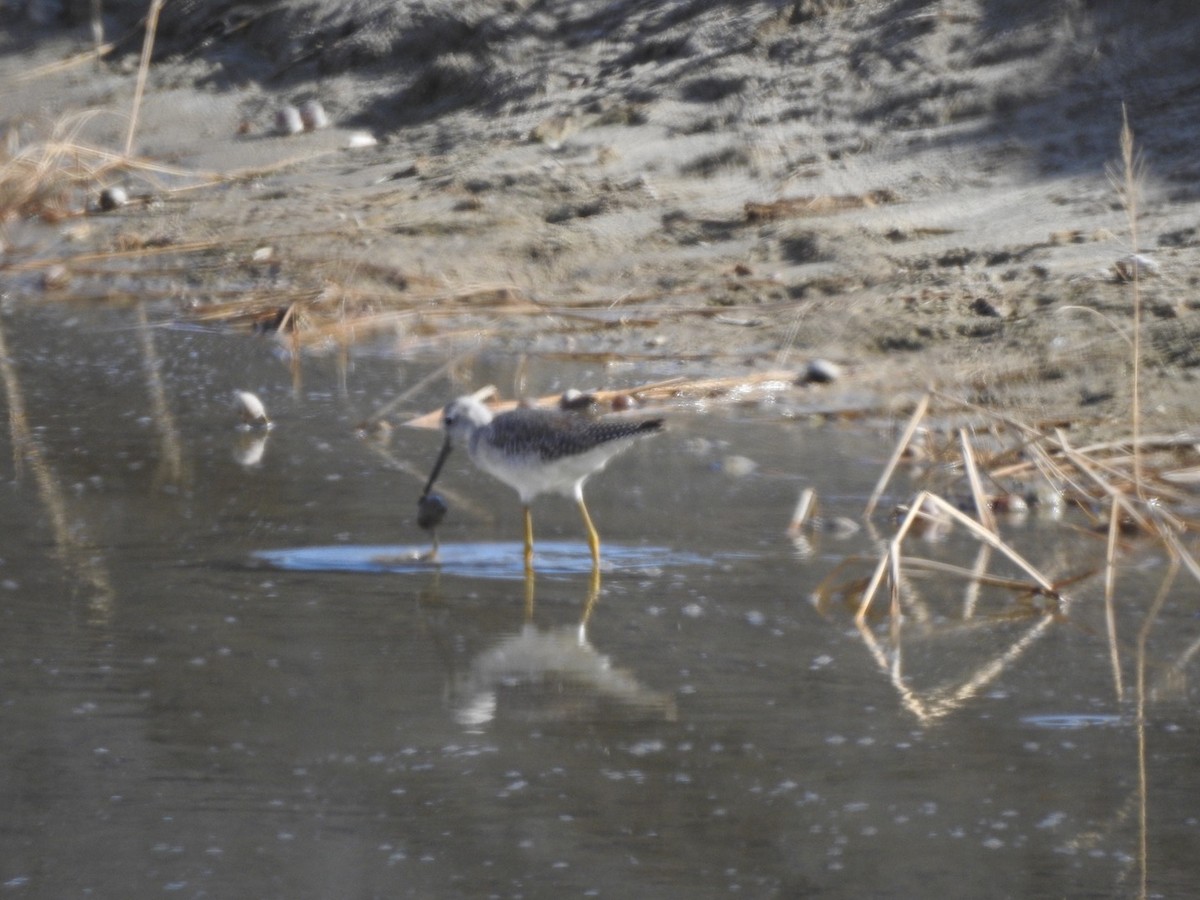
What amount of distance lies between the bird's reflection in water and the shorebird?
70 centimetres

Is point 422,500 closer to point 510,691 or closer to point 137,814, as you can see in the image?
point 510,691

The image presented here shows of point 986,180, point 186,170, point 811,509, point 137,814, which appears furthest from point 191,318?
point 137,814

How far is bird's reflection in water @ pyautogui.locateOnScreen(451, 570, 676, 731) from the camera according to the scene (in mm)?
3963

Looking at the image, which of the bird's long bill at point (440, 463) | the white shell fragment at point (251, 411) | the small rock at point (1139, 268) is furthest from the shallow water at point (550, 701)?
the small rock at point (1139, 268)

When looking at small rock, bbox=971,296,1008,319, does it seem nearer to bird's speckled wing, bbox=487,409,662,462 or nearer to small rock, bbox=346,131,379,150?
bird's speckled wing, bbox=487,409,662,462

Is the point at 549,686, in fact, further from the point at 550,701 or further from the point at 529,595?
the point at 529,595

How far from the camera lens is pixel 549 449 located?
5.28m

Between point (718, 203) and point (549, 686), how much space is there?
17.6 ft

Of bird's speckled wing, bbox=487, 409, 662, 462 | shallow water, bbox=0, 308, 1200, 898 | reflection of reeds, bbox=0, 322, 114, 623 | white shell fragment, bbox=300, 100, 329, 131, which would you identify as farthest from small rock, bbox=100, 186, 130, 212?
bird's speckled wing, bbox=487, 409, 662, 462

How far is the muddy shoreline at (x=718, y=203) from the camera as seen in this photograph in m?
7.47

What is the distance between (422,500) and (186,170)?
7.02 metres

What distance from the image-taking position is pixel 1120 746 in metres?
3.74

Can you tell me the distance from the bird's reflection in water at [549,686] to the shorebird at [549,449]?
27.6 inches

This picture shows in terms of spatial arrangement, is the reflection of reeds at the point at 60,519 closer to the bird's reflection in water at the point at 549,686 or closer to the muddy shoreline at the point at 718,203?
the bird's reflection in water at the point at 549,686
